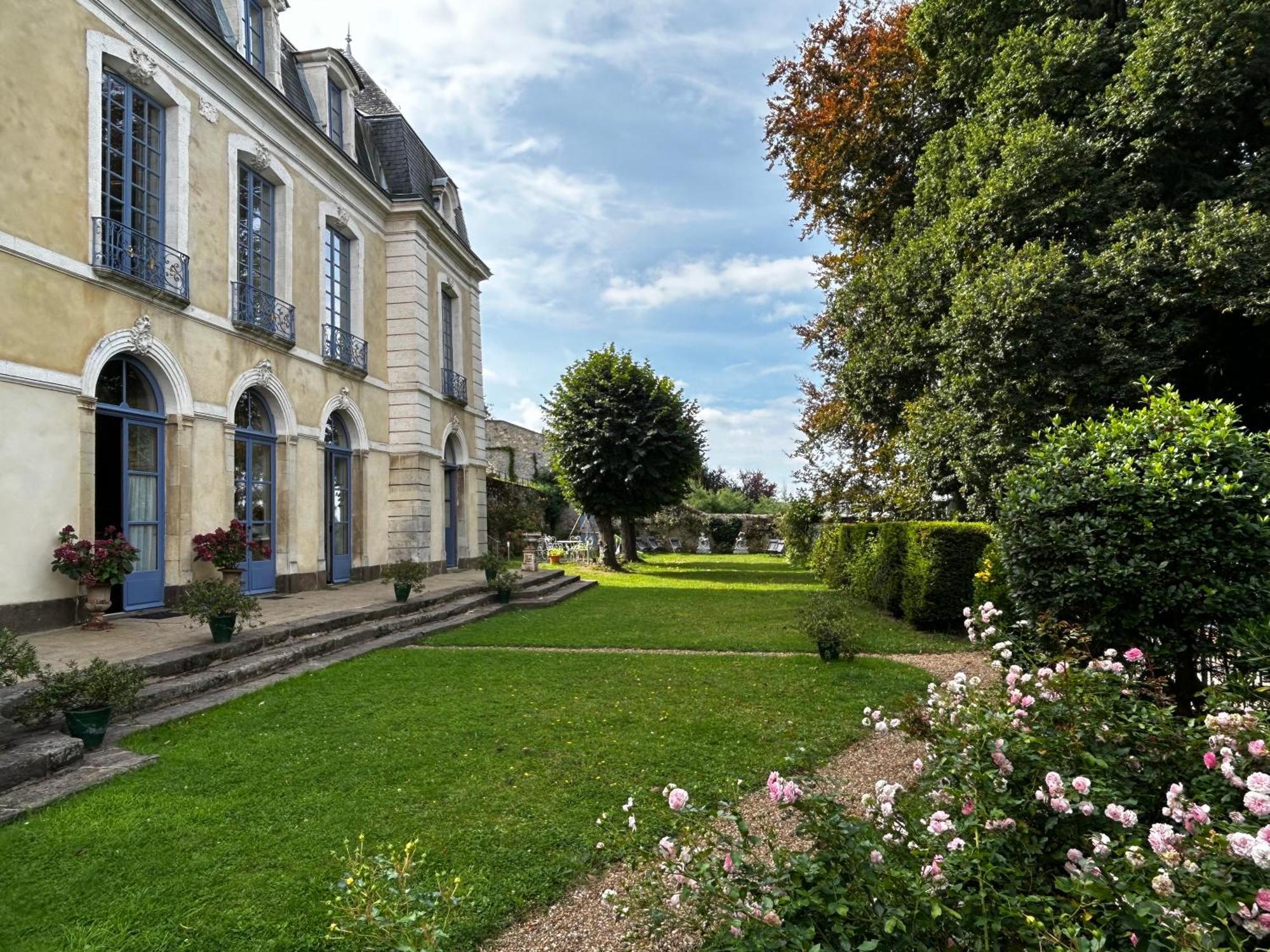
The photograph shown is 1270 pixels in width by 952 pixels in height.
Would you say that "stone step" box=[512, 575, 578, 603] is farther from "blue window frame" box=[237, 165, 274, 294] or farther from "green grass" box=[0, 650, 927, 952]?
"blue window frame" box=[237, 165, 274, 294]

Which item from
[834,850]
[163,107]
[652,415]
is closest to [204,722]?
[834,850]

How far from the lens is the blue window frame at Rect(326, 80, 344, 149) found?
42.7ft

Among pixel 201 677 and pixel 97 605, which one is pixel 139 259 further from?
pixel 201 677

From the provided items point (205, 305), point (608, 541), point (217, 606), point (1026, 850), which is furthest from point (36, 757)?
point (608, 541)

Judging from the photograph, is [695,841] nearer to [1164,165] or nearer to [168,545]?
[168,545]

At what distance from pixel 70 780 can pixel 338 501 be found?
9.48 metres

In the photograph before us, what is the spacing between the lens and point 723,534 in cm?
3319

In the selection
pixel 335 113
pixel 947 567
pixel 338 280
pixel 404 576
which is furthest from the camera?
pixel 335 113

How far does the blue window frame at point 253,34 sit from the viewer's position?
10.7m

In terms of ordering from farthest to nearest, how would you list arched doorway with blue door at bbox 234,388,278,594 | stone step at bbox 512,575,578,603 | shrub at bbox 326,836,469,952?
stone step at bbox 512,575,578,603 < arched doorway with blue door at bbox 234,388,278,594 < shrub at bbox 326,836,469,952

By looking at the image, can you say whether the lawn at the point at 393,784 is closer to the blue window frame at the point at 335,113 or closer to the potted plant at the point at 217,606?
the potted plant at the point at 217,606

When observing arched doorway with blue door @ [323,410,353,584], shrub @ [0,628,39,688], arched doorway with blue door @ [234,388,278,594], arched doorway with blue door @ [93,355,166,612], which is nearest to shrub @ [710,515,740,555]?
arched doorway with blue door @ [323,410,353,584]

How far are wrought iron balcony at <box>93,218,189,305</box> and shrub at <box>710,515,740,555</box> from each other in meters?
26.5

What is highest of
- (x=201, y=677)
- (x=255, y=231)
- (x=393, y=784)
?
(x=255, y=231)
